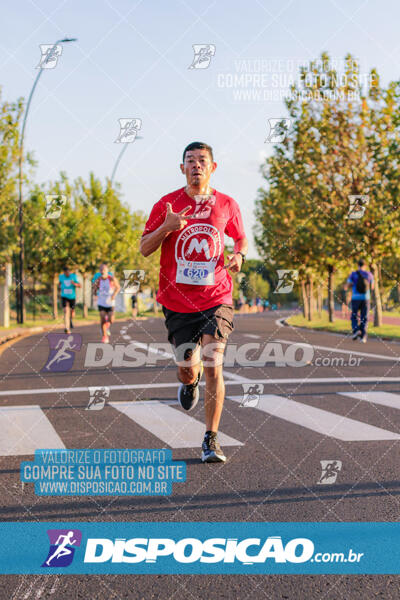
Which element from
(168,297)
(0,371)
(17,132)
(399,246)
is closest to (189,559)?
(168,297)

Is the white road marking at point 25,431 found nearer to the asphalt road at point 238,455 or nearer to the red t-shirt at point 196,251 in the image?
the asphalt road at point 238,455

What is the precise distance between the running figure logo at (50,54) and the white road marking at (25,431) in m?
6.05

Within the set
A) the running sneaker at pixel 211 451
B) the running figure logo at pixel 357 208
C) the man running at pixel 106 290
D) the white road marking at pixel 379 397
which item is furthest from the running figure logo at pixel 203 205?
the running figure logo at pixel 357 208

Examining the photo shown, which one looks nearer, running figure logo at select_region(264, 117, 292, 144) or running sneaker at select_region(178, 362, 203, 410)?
running sneaker at select_region(178, 362, 203, 410)

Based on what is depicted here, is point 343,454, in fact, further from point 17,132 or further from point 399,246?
point 17,132

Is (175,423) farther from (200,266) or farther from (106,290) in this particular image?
(106,290)

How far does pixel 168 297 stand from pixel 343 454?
5.35 feet

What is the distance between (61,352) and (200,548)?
12338 mm

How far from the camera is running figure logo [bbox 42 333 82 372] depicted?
461 inches

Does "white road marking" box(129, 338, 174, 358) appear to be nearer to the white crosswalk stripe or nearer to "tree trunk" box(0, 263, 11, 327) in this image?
the white crosswalk stripe

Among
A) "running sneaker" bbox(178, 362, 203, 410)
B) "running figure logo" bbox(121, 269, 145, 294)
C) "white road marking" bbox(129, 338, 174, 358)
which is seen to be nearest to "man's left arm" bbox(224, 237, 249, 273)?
"running sneaker" bbox(178, 362, 203, 410)

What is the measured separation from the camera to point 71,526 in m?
3.51

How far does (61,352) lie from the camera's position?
15.2 metres

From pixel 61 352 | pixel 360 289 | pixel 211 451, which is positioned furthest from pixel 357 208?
pixel 211 451
